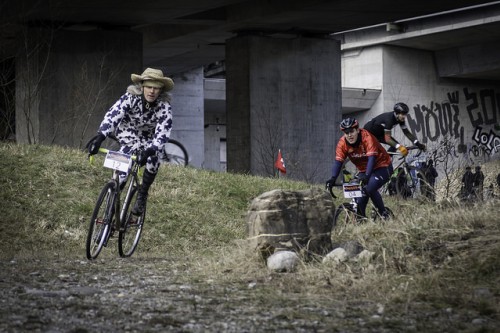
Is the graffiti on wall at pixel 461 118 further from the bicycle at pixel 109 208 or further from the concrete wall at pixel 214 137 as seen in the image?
the bicycle at pixel 109 208

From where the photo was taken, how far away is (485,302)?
287 inches

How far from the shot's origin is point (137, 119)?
11211 mm

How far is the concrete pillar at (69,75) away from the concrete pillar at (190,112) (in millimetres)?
18716

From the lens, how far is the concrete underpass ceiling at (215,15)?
27.9 meters

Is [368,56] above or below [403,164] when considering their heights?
above

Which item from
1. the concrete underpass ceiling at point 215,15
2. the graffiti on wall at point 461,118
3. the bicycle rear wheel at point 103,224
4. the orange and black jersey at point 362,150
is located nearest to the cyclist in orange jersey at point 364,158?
the orange and black jersey at point 362,150

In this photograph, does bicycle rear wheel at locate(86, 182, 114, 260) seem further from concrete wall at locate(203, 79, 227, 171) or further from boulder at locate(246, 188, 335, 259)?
concrete wall at locate(203, 79, 227, 171)

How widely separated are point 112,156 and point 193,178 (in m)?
7.63

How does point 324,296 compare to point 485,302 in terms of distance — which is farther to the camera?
point 324,296

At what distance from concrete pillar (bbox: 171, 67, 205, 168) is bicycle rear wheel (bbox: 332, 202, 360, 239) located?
119ft

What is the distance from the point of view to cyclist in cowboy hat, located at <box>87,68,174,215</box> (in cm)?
1100

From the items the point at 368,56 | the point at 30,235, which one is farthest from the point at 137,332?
the point at 368,56

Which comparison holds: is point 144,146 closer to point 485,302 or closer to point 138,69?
point 485,302

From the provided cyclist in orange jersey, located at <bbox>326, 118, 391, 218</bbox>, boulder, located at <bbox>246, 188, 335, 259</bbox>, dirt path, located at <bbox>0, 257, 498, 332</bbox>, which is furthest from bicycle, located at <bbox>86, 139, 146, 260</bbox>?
cyclist in orange jersey, located at <bbox>326, 118, 391, 218</bbox>
